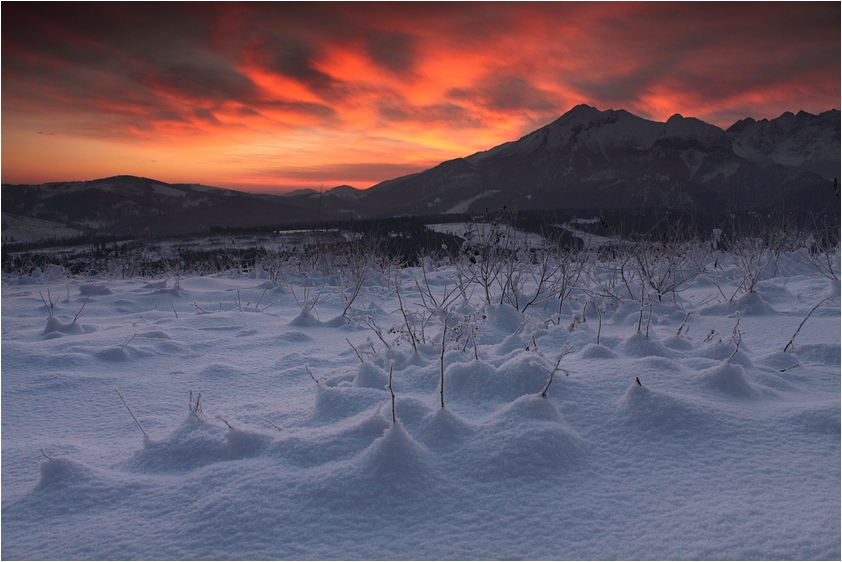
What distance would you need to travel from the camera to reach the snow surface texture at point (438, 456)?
128 cm

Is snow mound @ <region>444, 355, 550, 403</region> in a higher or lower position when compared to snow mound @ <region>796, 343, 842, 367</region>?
lower

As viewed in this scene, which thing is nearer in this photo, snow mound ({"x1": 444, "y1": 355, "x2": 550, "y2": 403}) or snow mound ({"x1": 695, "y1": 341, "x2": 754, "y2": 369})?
snow mound ({"x1": 444, "y1": 355, "x2": 550, "y2": 403})

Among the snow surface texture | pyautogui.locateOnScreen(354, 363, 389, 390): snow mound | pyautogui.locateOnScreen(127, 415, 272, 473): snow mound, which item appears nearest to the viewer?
the snow surface texture

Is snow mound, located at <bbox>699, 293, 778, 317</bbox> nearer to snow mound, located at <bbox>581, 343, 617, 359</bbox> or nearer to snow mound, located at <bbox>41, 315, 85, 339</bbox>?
snow mound, located at <bbox>581, 343, 617, 359</bbox>

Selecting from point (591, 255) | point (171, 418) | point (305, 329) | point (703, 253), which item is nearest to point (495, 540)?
point (171, 418)

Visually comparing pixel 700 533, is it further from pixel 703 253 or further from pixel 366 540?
pixel 703 253

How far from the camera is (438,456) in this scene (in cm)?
163

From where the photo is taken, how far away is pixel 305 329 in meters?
4.21

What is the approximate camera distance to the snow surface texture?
50.3 inches

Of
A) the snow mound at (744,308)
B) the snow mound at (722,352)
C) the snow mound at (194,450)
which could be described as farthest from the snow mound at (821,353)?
the snow mound at (194,450)


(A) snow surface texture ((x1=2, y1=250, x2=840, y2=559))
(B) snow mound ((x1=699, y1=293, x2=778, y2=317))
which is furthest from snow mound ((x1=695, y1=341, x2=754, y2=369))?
(B) snow mound ((x1=699, y1=293, x2=778, y2=317))

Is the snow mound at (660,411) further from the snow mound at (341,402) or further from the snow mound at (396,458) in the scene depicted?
the snow mound at (341,402)

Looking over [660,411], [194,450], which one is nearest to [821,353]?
[660,411]

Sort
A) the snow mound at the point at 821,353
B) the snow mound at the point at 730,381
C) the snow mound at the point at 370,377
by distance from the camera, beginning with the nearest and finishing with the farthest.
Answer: the snow mound at the point at 730,381 → the snow mound at the point at 370,377 → the snow mound at the point at 821,353
